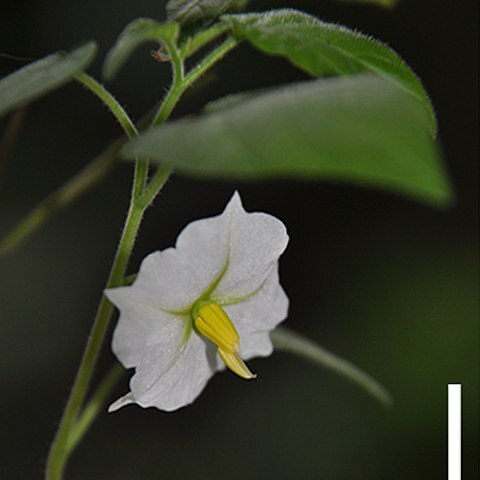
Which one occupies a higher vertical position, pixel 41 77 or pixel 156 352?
pixel 41 77

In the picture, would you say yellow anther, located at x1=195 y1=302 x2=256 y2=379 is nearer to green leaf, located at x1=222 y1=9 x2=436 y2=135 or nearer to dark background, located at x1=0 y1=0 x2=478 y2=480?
green leaf, located at x1=222 y1=9 x2=436 y2=135

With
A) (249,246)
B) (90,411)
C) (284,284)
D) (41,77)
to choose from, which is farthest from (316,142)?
(284,284)

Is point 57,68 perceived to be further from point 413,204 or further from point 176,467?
point 413,204

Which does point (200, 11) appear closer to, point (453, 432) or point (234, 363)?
point (234, 363)

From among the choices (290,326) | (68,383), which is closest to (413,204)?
(290,326)

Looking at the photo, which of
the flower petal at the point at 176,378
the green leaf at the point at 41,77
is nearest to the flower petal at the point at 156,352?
the flower petal at the point at 176,378

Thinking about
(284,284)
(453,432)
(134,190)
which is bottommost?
(453,432)
